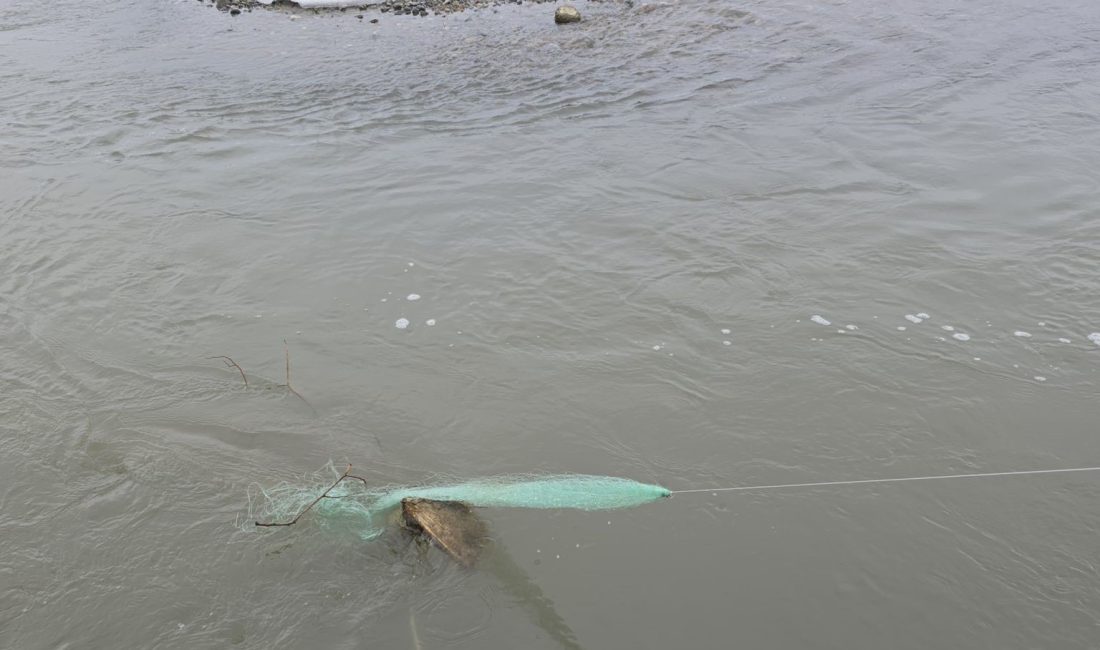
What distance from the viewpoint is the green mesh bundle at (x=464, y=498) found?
4.23 meters

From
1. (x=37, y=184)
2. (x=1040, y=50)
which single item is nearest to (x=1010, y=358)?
(x=1040, y=50)

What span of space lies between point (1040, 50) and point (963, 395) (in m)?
9.39

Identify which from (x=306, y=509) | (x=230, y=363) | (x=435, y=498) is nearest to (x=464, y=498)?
(x=435, y=498)

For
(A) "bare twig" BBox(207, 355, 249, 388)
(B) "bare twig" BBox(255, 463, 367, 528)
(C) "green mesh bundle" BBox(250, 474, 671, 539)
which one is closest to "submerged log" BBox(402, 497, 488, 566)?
(C) "green mesh bundle" BBox(250, 474, 671, 539)

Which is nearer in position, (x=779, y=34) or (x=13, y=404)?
(x=13, y=404)

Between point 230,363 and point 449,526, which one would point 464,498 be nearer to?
point 449,526

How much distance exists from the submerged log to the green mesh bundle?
0.10m

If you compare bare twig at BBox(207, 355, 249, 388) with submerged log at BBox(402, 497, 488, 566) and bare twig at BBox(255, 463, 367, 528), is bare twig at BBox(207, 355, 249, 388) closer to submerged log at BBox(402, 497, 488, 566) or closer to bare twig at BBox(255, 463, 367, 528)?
bare twig at BBox(255, 463, 367, 528)

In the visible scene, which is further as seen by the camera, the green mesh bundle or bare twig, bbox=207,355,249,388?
bare twig, bbox=207,355,249,388

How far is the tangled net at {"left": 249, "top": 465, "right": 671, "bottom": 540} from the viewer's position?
4223 mm

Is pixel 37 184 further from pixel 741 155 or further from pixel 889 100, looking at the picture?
pixel 889 100

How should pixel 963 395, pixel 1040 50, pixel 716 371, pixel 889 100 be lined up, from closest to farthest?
pixel 963 395 → pixel 716 371 → pixel 889 100 → pixel 1040 50

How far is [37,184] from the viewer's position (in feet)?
28.7

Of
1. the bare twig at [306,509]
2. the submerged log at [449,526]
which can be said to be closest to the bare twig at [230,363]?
the bare twig at [306,509]
